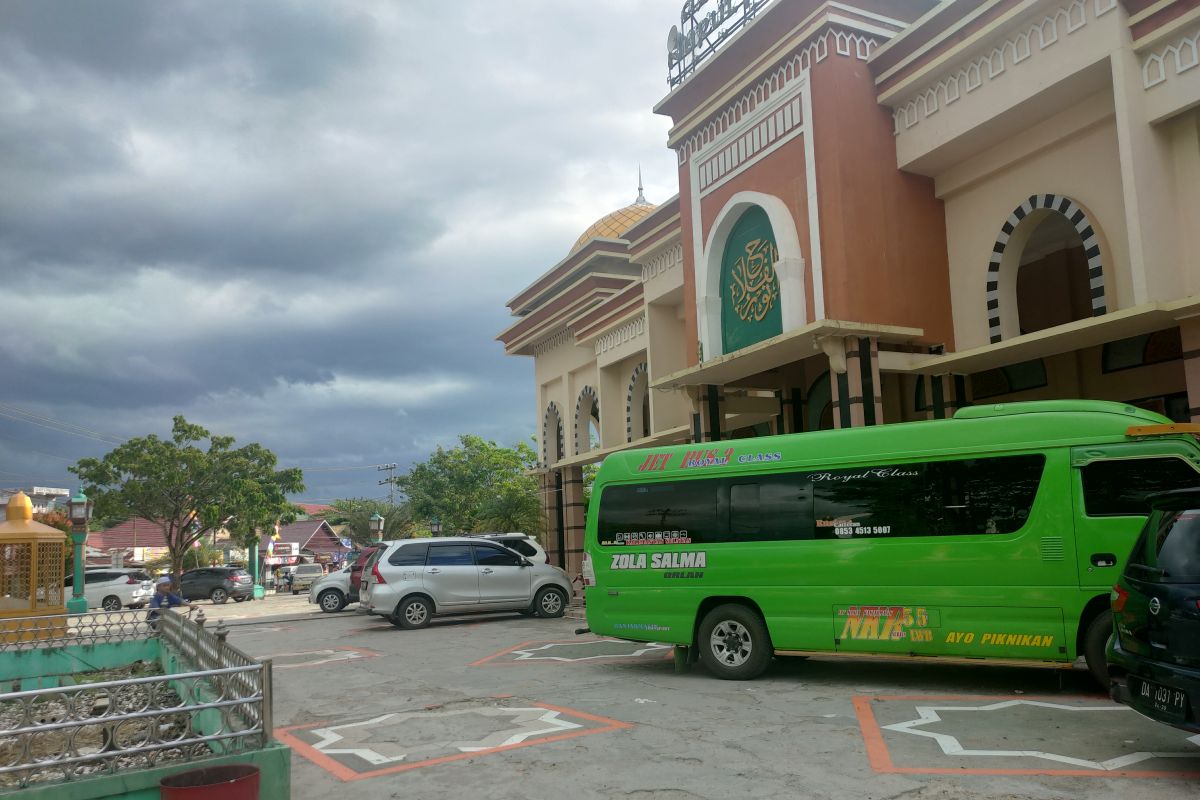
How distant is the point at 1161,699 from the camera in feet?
16.8

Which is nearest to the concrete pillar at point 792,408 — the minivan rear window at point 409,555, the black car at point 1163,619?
the minivan rear window at point 409,555

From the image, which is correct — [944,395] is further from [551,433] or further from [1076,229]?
[551,433]

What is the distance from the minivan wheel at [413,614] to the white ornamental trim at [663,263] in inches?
343

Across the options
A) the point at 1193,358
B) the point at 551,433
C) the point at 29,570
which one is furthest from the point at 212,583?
the point at 1193,358

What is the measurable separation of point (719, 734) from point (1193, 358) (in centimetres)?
738

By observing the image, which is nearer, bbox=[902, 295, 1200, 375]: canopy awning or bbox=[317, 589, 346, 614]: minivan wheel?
bbox=[902, 295, 1200, 375]: canopy awning

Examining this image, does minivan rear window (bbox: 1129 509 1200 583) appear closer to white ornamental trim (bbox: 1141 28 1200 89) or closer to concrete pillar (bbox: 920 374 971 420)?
white ornamental trim (bbox: 1141 28 1200 89)

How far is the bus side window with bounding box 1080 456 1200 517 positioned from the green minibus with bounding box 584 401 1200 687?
0.01m

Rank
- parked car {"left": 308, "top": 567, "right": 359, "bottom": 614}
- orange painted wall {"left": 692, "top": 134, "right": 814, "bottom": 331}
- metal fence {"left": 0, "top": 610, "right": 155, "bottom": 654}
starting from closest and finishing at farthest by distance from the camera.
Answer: metal fence {"left": 0, "top": 610, "right": 155, "bottom": 654} → orange painted wall {"left": 692, "top": 134, "right": 814, "bottom": 331} → parked car {"left": 308, "top": 567, "right": 359, "bottom": 614}

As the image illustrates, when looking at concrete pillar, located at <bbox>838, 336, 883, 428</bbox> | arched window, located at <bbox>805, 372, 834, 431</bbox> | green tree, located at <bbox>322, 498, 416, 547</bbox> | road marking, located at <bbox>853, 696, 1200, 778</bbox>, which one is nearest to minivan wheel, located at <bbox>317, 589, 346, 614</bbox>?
arched window, located at <bbox>805, 372, 834, 431</bbox>

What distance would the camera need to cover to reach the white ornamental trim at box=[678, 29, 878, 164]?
13.9 m

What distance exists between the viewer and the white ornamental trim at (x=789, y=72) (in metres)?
13.9

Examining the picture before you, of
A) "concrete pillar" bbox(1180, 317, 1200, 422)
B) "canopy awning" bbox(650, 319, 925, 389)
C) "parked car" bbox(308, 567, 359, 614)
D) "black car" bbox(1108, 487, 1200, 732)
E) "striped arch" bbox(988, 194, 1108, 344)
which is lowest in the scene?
"parked car" bbox(308, 567, 359, 614)

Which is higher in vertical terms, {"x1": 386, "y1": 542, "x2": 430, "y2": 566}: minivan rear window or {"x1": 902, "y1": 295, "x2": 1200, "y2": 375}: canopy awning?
{"x1": 902, "y1": 295, "x2": 1200, "y2": 375}: canopy awning
